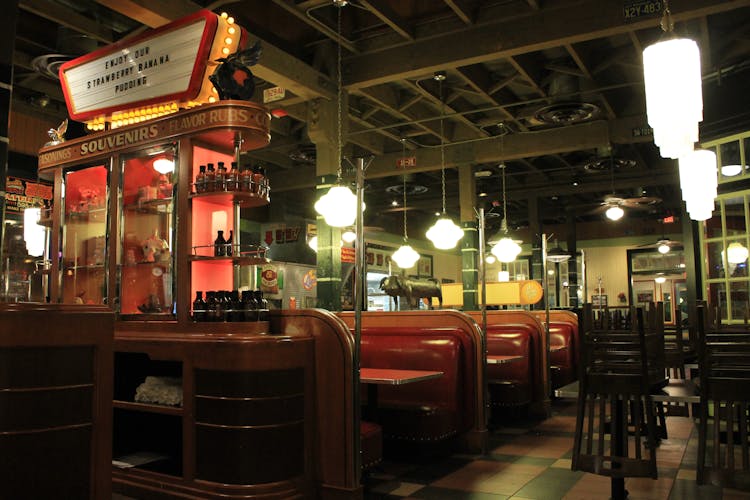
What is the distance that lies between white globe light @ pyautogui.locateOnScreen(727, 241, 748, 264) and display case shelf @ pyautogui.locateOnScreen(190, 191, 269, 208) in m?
5.75

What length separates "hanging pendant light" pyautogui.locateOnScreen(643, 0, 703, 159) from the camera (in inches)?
164

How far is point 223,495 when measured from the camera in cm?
383

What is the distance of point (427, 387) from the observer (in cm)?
555

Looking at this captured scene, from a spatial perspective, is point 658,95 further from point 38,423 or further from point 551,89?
point 551,89

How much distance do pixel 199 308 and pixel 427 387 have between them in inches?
86.4

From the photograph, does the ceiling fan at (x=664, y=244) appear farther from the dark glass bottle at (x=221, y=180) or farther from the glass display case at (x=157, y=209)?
the dark glass bottle at (x=221, y=180)

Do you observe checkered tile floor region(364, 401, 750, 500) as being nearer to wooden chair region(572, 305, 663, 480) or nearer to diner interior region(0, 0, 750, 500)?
diner interior region(0, 0, 750, 500)

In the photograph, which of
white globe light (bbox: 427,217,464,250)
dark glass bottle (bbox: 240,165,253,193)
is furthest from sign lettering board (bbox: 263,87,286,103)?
dark glass bottle (bbox: 240,165,253,193)

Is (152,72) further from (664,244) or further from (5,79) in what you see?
(664,244)

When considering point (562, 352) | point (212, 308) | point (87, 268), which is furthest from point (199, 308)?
point (562, 352)

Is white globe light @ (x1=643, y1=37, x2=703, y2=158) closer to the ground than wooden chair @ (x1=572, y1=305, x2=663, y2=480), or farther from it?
farther from it

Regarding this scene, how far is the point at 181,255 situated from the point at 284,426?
1.53m

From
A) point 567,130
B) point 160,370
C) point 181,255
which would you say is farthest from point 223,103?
point 567,130

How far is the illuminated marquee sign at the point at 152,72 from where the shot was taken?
4.88 m
